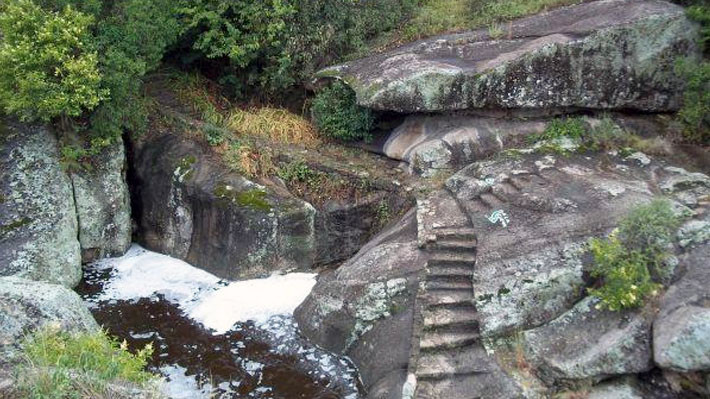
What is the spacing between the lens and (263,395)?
27.6 feet

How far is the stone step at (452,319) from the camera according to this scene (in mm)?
8203

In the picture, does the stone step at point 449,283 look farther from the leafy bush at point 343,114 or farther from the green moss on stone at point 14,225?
the green moss on stone at point 14,225

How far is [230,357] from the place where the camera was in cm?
920

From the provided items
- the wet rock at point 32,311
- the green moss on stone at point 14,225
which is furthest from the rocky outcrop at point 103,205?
the wet rock at point 32,311

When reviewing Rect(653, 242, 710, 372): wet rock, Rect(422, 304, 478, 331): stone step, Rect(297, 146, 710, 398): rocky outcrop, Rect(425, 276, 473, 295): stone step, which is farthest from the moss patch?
Rect(653, 242, 710, 372): wet rock

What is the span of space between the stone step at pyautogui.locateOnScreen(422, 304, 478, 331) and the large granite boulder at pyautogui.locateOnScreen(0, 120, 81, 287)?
6.72m

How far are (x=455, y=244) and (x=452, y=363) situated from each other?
1.96 m

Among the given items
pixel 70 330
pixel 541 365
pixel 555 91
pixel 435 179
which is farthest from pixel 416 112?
pixel 70 330

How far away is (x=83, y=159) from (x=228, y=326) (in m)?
4.69

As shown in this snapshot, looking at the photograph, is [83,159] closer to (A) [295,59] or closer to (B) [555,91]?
(A) [295,59]

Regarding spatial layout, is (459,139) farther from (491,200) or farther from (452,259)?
(452,259)

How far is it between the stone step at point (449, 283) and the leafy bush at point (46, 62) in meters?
6.68

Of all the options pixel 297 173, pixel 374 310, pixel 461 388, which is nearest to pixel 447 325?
pixel 461 388

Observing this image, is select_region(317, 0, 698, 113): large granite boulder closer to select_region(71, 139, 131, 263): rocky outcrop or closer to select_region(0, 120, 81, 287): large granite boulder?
select_region(71, 139, 131, 263): rocky outcrop
